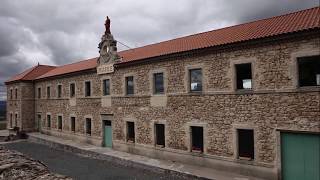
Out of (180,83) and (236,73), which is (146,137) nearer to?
(180,83)

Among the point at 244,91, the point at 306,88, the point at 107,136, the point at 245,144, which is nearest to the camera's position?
the point at 306,88

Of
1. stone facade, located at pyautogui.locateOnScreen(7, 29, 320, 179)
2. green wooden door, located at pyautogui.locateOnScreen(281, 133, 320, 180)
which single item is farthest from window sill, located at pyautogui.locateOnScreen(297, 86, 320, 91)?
green wooden door, located at pyautogui.locateOnScreen(281, 133, 320, 180)

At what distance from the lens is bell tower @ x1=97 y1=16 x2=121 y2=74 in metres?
23.2

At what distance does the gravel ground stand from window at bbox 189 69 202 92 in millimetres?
4930

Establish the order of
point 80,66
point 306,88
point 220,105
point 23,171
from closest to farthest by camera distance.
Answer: point 23,171 < point 306,88 < point 220,105 < point 80,66

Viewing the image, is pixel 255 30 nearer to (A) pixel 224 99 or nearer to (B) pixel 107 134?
(A) pixel 224 99

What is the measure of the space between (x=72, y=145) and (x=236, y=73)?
16.2 m

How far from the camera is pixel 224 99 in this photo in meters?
15.8

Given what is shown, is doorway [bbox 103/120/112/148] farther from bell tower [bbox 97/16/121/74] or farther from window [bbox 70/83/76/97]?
window [bbox 70/83/76/97]

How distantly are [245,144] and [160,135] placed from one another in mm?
6091

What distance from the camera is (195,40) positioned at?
1959 centimetres

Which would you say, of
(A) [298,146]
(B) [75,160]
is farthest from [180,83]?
(B) [75,160]

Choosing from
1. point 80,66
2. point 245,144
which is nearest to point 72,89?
point 80,66

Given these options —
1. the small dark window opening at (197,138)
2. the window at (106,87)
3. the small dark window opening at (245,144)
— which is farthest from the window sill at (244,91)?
the window at (106,87)
